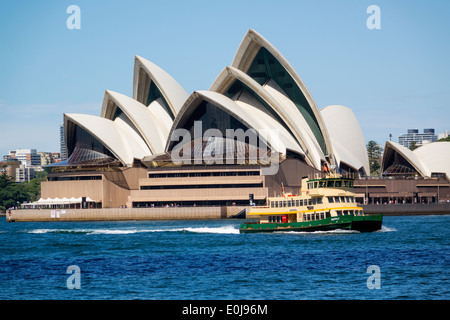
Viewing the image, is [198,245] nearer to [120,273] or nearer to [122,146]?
[120,273]

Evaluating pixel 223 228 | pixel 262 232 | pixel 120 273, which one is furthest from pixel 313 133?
pixel 120 273

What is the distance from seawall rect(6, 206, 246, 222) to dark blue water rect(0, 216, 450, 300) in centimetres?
3089

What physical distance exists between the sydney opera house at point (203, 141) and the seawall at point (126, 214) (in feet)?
9.85

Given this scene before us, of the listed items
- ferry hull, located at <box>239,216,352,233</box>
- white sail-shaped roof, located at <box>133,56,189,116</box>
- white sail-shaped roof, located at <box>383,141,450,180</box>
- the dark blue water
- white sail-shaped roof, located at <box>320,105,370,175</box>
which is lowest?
the dark blue water

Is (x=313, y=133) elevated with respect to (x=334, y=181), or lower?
elevated

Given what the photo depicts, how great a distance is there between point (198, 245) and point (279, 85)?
57653mm

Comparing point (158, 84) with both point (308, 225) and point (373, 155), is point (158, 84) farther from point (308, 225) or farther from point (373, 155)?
point (373, 155)

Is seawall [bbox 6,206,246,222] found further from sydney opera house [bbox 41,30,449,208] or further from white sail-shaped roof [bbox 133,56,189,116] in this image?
white sail-shaped roof [bbox 133,56,189,116]

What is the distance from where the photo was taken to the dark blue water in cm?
2844

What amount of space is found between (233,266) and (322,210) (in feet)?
66.5

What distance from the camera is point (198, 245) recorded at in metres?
49.3

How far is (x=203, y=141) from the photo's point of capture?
3959 inches

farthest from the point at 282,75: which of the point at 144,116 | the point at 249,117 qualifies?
the point at 144,116

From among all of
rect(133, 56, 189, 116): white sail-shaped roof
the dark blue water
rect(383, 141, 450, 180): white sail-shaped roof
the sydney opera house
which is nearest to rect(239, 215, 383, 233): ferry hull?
the dark blue water
